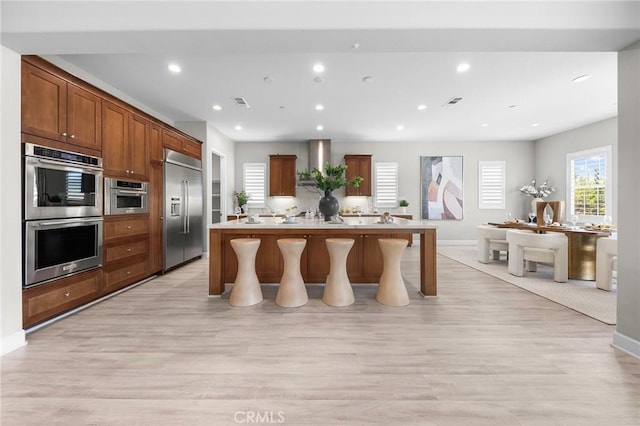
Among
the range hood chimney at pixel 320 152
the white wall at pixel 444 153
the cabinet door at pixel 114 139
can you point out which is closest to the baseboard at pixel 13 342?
the cabinet door at pixel 114 139

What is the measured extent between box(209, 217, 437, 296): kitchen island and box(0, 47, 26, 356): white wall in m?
1.52

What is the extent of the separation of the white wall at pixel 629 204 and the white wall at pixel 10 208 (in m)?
4.57

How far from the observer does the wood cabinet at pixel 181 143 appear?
4184 millimetres

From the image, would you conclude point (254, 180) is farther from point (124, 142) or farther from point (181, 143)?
point (124, 142)

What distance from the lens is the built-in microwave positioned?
3051mm

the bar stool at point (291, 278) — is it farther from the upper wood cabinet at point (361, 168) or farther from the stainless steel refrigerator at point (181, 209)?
the upper wood cabinet at point (361, 168)

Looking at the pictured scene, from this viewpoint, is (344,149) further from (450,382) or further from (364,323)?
(450,382)

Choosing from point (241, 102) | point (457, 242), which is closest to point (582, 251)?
point (457, 242)

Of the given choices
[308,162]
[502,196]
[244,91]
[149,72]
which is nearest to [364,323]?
[244,91]

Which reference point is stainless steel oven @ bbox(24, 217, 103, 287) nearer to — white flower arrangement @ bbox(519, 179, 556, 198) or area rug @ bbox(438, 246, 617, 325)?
area rug @ bbox(438, 246, 617, 325)

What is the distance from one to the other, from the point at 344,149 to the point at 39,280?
6311 millimetres

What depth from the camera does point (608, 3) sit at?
1849 mm

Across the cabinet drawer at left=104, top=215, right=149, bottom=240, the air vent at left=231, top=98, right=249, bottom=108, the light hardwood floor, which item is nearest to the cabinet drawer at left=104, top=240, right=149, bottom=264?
the cabinet drawer at left=104, top=215, right=149, bottom=240

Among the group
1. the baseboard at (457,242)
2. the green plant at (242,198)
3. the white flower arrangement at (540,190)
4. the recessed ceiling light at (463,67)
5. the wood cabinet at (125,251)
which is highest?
the recessed ceiling light at (463,67)
